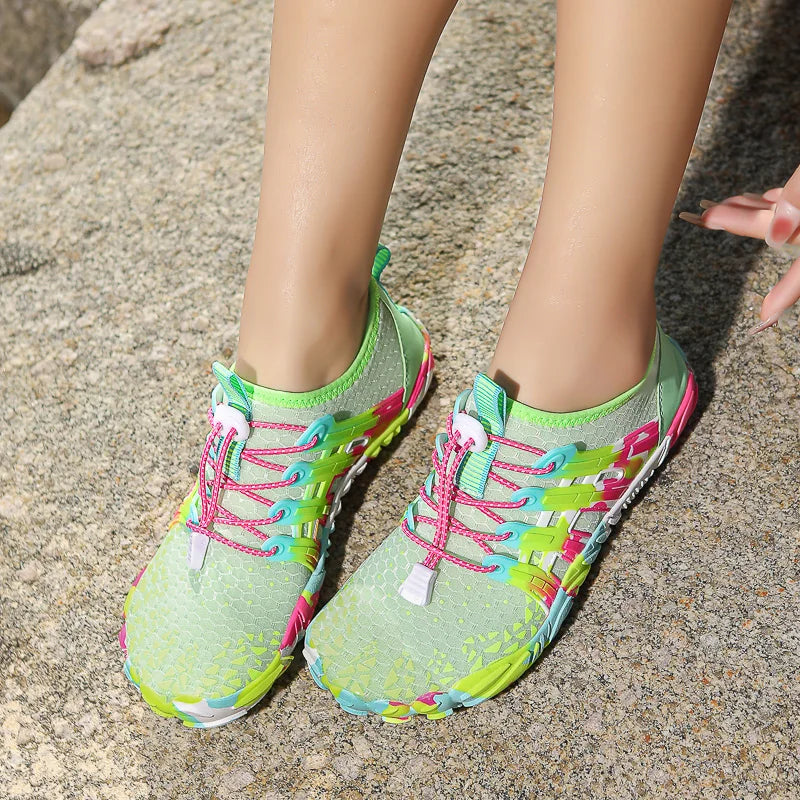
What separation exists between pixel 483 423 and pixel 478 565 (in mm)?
145

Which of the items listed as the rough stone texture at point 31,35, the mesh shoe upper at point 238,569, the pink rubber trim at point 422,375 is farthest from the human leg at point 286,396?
the rough stone texture at point 31,35

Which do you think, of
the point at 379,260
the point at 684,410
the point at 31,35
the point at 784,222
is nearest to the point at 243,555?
the point at 379,260

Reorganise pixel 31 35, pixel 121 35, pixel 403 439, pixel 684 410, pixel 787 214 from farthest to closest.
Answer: pixel 31 35 → pixel 121 35 → pixel 403 439 → pixel 684 410 → pixel 787 214

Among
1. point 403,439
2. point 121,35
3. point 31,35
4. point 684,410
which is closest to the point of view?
point 684,410

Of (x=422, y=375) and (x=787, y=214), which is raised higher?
(x=787, y=214)

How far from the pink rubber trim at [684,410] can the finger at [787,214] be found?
212 mm

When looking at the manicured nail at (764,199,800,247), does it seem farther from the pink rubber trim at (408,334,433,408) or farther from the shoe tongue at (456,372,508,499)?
the pink rubber trim at (408,334,433,408)

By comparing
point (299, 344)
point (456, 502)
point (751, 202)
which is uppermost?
point (751, 202)

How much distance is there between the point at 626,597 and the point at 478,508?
0.21 m

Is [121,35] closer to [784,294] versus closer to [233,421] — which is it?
[233,421]

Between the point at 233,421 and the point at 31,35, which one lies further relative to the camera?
the point at 31,35

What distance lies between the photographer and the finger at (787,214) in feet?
2.67

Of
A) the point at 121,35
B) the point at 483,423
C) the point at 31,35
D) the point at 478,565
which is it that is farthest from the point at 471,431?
the point at 31,35

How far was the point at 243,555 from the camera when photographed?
904 millimetres
